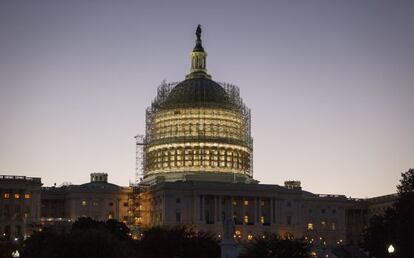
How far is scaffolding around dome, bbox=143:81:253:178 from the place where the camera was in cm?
18638

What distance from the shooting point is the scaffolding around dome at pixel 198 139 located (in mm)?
186375

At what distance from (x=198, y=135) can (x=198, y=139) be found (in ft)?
2.86

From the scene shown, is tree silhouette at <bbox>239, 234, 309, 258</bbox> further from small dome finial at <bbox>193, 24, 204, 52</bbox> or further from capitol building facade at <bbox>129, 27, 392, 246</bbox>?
small dome finial at <bbox>193, 24, 204, 52</bbox>

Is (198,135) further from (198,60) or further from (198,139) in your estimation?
(198,60)

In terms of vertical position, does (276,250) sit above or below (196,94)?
below

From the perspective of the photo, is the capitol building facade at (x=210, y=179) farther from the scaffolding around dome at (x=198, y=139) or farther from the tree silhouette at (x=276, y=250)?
the tree silhouette at (x=276, y=250)

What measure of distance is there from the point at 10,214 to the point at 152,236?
5655 cm

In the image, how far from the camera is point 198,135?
614 feet

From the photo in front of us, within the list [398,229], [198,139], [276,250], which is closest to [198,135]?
[198,139]

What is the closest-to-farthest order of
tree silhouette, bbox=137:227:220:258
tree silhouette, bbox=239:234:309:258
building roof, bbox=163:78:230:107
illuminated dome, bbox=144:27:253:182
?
tree silhouette, bbox=239:234:309:258
tree silhouette, bbox=137:227:220:258
illuminated dome, bbox=144:27:253:182
building roof, bbox=163:78:230:107

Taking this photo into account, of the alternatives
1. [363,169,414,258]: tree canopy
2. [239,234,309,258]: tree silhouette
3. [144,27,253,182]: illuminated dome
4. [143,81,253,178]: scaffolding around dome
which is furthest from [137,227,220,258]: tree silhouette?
[143,81,253,178]: scaffolding around dome

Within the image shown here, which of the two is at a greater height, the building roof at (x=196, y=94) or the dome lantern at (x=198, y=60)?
the dome lantern at (x=198, y=60)

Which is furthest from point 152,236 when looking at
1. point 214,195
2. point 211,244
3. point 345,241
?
point 345,241

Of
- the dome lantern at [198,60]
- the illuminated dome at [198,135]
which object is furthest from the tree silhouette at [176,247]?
the dome lantern at [198,60]
